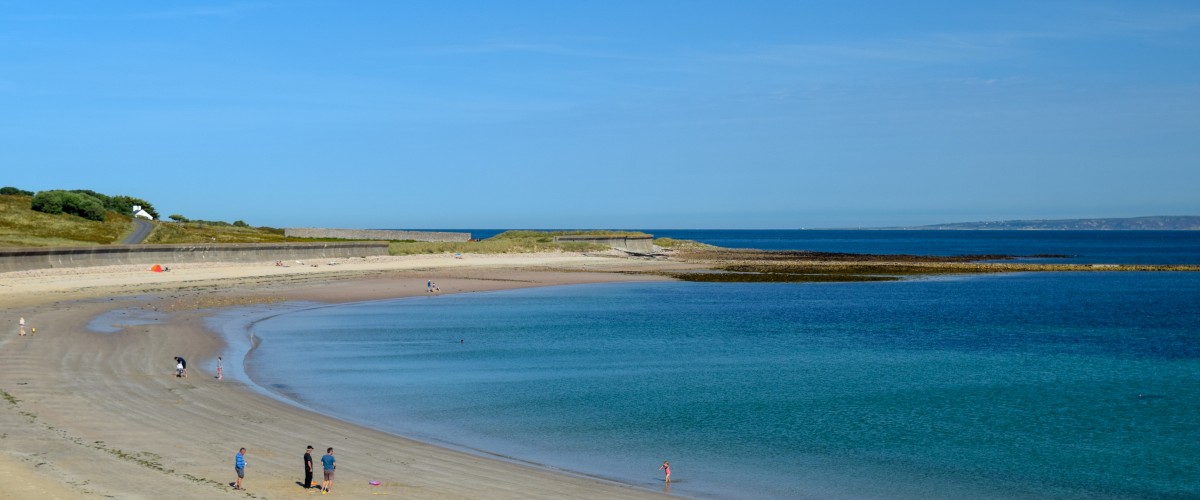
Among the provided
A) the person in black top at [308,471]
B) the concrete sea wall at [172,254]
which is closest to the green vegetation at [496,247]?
the concrete sea wall at [172,254]

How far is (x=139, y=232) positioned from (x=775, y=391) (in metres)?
68.1

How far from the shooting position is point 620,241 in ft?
385

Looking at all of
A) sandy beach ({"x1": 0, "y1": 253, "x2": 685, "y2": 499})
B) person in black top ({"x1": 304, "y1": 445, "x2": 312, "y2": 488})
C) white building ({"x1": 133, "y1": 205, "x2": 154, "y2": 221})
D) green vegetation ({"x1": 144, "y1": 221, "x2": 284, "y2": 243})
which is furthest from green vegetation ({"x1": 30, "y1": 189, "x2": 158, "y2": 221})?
person in black top ({"x1": 304, "y1": 445, "x2": 312, "y2": 488})

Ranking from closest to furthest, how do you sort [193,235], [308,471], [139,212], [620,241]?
[308,471] → [193,235] → [139,212] → [620,241]

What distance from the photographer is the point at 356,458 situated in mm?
16234

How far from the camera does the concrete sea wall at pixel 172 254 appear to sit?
52.3m

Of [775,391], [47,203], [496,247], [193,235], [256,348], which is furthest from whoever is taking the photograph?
[496,247]

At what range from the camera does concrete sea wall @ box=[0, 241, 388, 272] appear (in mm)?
52312

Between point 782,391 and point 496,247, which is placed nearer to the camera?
point 782,391

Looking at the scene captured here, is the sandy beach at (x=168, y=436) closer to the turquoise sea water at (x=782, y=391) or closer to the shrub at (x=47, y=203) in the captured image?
the turquoise sea water at (x=782, y=391)

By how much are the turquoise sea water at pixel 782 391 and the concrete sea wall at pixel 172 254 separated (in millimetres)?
19260

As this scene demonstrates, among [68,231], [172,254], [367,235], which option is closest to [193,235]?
[68,231]

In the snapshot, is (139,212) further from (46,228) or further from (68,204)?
(46,228)

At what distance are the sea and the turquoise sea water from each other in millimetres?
82
